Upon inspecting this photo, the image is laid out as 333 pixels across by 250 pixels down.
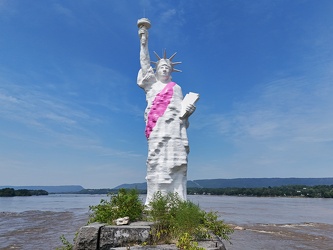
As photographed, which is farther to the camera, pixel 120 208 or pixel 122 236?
pixel 120 208

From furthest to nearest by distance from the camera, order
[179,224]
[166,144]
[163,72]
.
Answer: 1. [163,72]
2. [166,144]
3. [179,224]

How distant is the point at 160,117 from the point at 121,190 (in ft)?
6.18

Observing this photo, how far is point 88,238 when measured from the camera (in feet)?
18.6

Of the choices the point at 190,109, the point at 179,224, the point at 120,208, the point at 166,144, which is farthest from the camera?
the point at 190,109

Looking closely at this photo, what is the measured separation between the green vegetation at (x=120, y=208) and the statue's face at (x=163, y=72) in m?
2.92

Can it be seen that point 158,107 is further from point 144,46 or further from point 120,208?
point 120,208

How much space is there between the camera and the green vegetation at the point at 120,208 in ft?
21.0

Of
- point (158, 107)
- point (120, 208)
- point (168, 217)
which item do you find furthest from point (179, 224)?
point (158, 107)

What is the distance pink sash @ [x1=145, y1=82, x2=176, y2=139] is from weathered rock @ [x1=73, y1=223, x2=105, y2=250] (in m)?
2.77

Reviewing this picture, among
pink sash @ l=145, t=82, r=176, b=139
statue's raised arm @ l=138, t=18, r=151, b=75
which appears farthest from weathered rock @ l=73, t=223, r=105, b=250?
statue's raised arm @ l=138, t=18, r=151, b=75

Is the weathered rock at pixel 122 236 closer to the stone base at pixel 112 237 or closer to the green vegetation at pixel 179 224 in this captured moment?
the stone base at pixel 112 237

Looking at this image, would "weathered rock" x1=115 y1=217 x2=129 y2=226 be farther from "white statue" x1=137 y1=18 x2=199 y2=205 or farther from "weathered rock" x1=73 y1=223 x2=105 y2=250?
"white statue" x1=137 y1=18 x2=199 y2=205

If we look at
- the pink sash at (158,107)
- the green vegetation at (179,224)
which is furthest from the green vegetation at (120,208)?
the pink sash at (158,107)

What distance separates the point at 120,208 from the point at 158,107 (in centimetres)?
254
